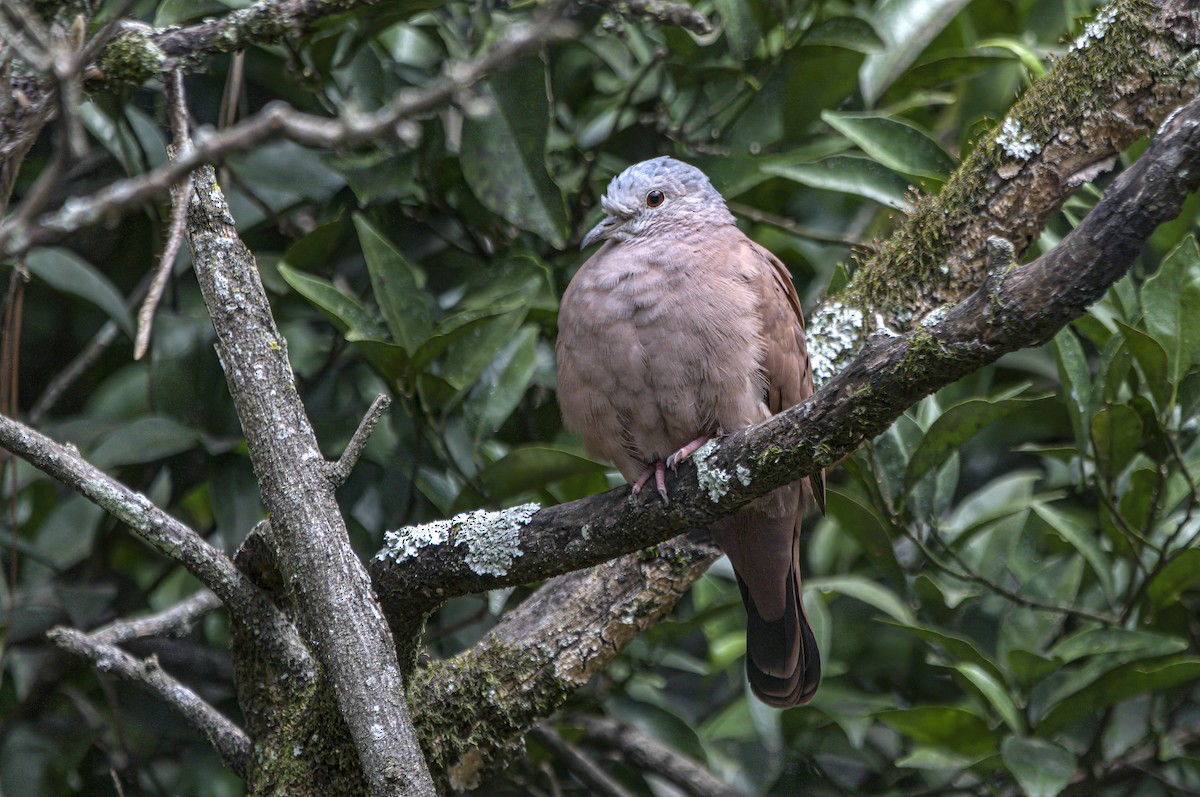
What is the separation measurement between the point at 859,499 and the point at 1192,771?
1.19 metres

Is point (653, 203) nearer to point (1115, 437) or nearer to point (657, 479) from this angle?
point (657, 479)

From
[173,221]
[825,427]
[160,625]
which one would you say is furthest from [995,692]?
[173,221]

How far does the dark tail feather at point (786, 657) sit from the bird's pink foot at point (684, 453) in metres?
0.50

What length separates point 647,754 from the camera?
3.12 meters

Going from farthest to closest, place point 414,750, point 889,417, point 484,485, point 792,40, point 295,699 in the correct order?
point 792,40, point 484,485, point 295,699, point 414,750, point 889,417

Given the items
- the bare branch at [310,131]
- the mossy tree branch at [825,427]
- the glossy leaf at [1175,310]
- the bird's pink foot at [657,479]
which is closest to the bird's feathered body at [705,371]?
the bird's pink foot at [657,479]

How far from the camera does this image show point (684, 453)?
2445mm

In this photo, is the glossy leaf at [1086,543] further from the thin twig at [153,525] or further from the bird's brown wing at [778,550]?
the thin twig at [153,525]

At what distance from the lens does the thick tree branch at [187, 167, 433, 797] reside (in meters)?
2.00

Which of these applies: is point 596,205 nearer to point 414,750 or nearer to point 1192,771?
point 414,750

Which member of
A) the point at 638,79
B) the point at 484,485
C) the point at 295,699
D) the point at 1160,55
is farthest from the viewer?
the point at 638,79

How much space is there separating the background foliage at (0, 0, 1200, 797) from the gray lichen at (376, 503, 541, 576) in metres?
0.39

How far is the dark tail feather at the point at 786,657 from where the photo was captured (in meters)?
2.76

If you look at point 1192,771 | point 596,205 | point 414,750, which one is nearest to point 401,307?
point 596,205
